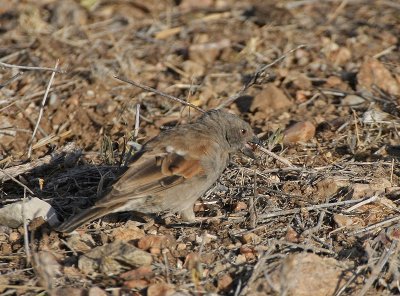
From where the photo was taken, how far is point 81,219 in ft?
19.0

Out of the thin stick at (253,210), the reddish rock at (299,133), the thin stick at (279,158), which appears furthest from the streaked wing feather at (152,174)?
the reddish rock at (299,133)

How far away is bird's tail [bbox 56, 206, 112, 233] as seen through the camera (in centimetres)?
577

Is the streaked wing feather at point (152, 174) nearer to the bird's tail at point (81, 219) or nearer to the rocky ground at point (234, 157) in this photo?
the bird's tail at point (81, 219)

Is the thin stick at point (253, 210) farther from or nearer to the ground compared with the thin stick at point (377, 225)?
farther from the ground

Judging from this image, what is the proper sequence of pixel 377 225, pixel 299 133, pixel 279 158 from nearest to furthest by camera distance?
pixel 377 225
pixel 279 158
pixel 299 133

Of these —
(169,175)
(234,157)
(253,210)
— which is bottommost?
(234,157)

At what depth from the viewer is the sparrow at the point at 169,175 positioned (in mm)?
6008

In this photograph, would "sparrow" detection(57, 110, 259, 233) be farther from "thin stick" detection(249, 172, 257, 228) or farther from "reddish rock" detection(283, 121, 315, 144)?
"reddish rock" detection(283, 121, 315, 144)

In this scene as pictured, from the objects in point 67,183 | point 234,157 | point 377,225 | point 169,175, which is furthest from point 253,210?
point 67,183

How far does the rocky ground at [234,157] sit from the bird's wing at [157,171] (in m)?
0.36

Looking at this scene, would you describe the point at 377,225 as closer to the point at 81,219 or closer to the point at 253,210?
the point at 253,210

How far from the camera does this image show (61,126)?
28.2ft

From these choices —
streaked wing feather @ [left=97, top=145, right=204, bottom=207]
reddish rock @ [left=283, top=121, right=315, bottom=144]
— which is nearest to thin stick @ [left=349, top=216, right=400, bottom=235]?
streaked wing feather @ [left=97, top=145, right=204, bottom=207]

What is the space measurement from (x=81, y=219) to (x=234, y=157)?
92.6 inches
